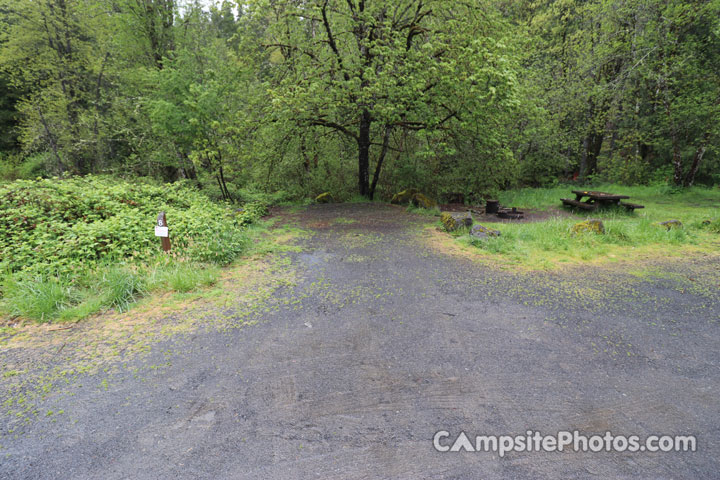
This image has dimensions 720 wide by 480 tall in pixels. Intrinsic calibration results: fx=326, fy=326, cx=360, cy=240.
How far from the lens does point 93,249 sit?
4457 mm

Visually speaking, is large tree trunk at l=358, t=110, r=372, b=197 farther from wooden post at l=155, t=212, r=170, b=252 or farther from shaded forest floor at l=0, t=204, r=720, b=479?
shaded forest floor at l=0, t=204, r=720, b=479

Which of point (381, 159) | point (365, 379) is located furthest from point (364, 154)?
point (365, 379)

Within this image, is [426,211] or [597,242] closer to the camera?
[597,242]

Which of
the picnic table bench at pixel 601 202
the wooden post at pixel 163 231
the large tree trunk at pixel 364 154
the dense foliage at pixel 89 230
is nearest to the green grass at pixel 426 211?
the large tree trunk at pixel 364 154

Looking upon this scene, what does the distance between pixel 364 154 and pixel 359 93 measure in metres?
3.33

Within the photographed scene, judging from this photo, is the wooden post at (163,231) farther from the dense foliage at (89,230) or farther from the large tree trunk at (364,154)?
the large tree trunk at (364,154)

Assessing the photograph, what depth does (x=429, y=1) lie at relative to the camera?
8719mm

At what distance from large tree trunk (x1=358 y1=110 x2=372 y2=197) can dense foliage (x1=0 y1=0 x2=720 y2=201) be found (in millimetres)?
63

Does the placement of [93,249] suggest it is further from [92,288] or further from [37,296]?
[37,296]

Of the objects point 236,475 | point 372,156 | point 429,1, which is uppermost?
point 429,1

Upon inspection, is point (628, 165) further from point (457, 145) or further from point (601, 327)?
point (601, 327)

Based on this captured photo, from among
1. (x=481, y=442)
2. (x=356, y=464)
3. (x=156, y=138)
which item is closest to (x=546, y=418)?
(x=481, y=442)

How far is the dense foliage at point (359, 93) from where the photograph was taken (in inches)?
318

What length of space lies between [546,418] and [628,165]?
1785 centimetres
